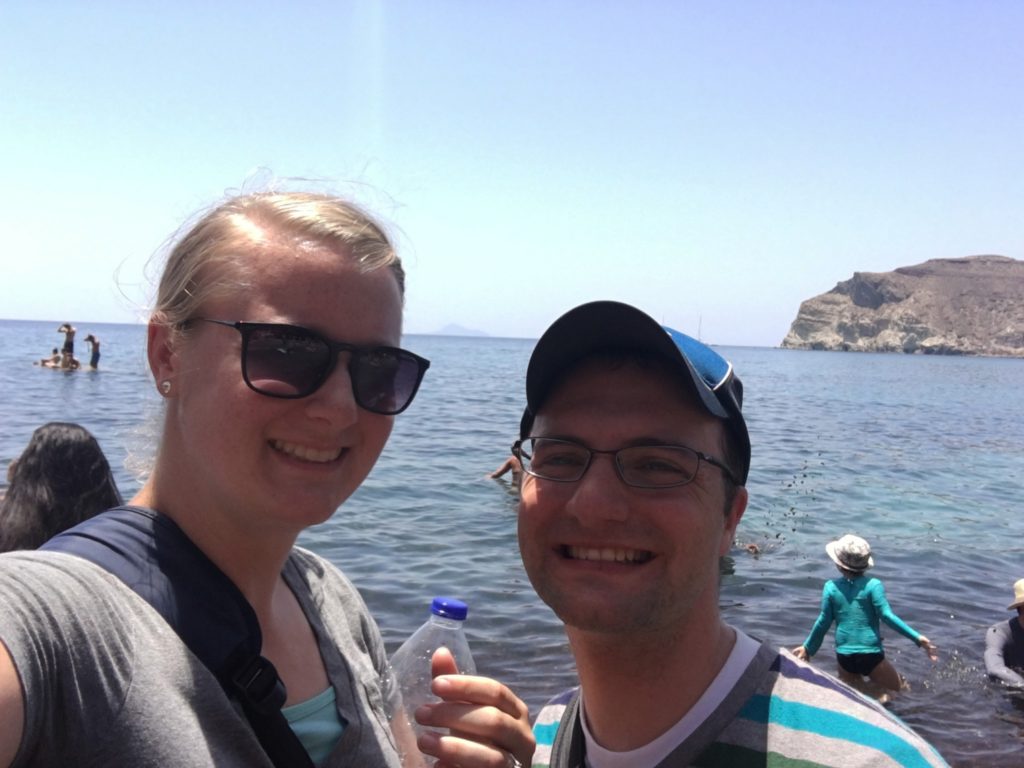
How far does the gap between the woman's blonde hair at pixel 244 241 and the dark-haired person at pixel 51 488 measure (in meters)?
3.40

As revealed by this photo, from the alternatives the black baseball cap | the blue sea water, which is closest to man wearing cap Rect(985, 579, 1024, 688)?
the blue sea water

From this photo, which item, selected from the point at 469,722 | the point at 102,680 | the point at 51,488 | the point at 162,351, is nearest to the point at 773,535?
the point at 51,488

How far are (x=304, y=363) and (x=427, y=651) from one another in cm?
97

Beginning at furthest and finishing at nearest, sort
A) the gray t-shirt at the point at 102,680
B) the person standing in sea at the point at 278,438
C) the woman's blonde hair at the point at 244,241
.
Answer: the woman's blonde hair at the point at 244,241, the person standing in sea at the point at 278,438, the gray t-shirt at the point at 102,680

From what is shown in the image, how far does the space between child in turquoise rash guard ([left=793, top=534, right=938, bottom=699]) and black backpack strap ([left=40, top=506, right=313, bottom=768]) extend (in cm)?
838

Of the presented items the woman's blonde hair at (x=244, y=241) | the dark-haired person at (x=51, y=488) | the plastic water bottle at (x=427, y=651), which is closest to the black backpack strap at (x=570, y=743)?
the plastic water bottle at (x=427, y=651)

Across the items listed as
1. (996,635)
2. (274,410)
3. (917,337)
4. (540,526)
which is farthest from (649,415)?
(917,337)

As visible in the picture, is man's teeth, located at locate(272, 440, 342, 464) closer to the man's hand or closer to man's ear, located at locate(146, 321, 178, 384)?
man's ear, located at locate(146, 321, 178, 384)

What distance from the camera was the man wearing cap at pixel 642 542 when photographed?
201cm

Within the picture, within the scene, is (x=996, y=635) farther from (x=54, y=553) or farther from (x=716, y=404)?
(x=54, y=553)

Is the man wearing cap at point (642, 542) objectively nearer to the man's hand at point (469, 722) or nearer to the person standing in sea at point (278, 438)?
the man's hand at point (469, 722)

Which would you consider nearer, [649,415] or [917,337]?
[649,415]

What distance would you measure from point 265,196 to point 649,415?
113 centimetres

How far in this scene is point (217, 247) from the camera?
2.10 m
